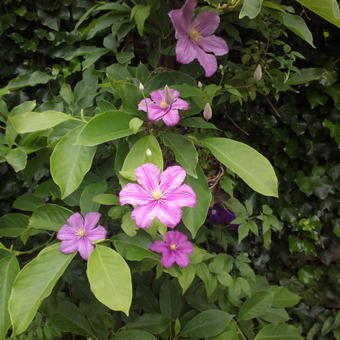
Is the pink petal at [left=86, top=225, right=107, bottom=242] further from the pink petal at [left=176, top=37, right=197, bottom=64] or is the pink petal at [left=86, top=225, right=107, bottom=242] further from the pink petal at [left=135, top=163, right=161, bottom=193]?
the pink petal at [left=176, top=37, right=197, bottom=64]

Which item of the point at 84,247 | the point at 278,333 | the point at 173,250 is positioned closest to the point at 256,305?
the point at 278,333

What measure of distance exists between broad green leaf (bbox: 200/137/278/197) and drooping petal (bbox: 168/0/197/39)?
25 centimetres

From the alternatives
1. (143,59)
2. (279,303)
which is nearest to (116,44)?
(143,59)

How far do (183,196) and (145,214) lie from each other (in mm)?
71

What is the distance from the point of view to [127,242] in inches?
29.3

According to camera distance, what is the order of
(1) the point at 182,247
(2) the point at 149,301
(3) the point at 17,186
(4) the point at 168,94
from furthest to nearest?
(3) the point at 17,186
(2) the point at 149,301
(1) the point at 182,247
(4) the point at 168,94

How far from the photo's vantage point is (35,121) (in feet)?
2.34

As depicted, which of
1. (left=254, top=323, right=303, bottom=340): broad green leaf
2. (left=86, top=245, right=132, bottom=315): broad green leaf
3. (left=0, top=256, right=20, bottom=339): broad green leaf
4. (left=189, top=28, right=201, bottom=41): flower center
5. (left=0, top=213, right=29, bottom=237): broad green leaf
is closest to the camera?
(left=86, top=245, right=132, bottom=315): broad green leaf

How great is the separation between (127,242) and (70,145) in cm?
21

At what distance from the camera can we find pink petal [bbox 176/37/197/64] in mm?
807

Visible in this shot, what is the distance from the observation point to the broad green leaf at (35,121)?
0.70 metres

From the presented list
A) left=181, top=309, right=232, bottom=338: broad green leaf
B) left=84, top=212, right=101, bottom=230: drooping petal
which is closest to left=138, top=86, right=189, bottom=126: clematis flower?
left=84, top=212, right=101, bottom=230: drooping petal

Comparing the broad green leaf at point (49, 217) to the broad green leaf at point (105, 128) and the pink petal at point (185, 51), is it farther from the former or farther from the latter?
the pink petal at point (185, 51)

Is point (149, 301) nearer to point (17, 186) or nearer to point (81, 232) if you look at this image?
point (81, 232)
